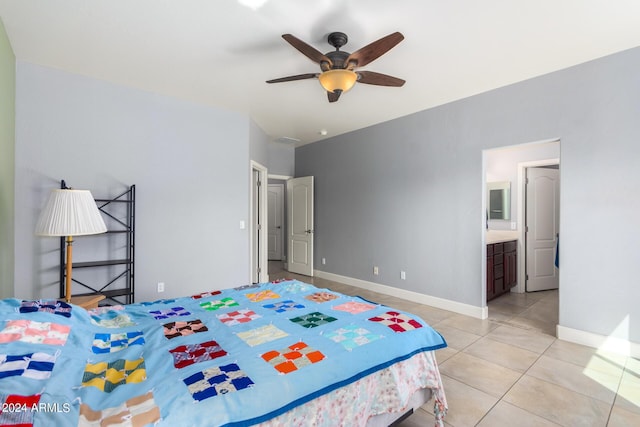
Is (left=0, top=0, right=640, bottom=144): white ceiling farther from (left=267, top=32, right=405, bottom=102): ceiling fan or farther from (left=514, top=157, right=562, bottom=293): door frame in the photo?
(left=514, top=157, right=562, bottom=293): door frame

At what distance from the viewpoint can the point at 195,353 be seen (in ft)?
4.64

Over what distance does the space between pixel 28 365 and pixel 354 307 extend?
164 centimetres

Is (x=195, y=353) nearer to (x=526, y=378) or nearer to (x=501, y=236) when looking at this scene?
(x=526, y=378)

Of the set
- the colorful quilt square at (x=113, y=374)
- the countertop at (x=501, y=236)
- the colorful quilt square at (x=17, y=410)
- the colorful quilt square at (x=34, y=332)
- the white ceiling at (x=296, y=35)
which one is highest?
the white ceiling at (x=296, y=35)

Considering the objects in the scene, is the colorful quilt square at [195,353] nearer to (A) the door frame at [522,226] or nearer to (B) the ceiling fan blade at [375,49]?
(B) the ceiling fan blade at [375,49]

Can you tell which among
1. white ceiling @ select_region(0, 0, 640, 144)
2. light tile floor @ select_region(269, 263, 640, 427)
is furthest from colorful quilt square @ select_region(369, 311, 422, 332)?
white ceiling @ select_region(0, 0, 640, 144)

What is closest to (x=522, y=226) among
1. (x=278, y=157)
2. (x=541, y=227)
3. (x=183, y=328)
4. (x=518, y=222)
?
(x=518, y=222)

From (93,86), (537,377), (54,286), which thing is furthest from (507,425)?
(93,86)

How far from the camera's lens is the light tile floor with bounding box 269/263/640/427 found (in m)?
1.95

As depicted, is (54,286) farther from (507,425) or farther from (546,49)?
(546,49)

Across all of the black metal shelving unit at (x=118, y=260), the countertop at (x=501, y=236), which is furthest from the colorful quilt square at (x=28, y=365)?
the countertop at (x=501, y=236)

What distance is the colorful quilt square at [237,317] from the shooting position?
1.83 meters

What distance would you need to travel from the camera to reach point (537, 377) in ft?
7.83

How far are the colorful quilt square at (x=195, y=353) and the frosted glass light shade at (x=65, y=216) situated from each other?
144 centimetres
